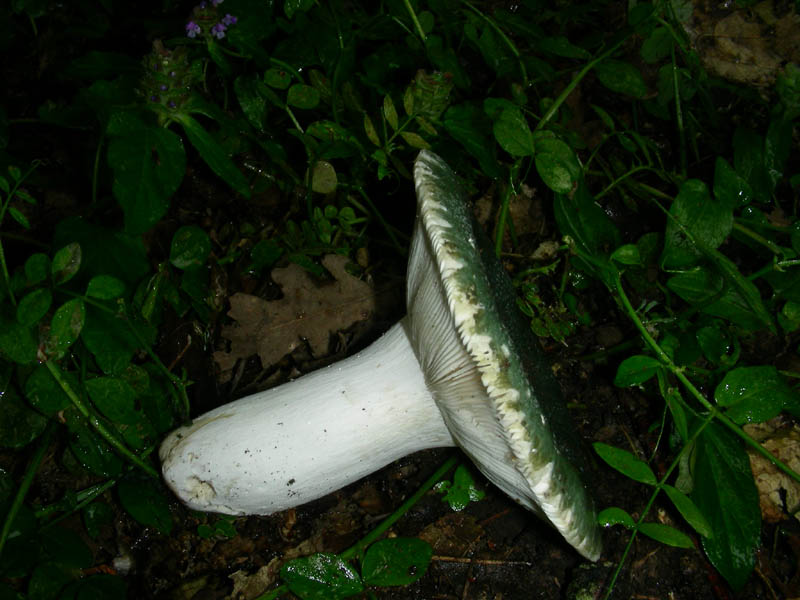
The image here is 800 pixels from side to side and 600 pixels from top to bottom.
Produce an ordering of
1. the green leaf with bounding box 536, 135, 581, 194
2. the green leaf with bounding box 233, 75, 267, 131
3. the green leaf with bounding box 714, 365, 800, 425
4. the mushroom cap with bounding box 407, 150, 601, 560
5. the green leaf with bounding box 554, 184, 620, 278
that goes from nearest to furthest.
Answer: the mushroom cap with bounding box 407, 150, 601, 560 < the green leaf with bounding box 714, 365, 800, 425 < the green leaf with bounding box 536, 135, 581, 194 < the green leaf with bounding box 554, 184, 620, 278 < the green leaf with bounding box 233, 75, 267, 131

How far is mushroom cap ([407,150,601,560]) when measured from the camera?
148cm

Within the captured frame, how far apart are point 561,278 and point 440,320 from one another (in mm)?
1438

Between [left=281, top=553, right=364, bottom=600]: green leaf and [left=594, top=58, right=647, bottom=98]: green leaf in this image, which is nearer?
[left=281, top=553, right=364, bottom=600]: green leaf

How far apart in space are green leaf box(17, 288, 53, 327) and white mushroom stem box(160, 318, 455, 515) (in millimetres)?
668

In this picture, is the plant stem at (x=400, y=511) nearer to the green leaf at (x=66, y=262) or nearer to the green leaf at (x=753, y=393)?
the green leaf at (x=753, y=393)

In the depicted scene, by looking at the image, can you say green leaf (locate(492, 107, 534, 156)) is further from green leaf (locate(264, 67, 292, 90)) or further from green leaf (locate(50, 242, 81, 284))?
green leaf (locate(50, 242, 81, 284))

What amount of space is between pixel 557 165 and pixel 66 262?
178cm

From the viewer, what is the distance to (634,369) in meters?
2.20

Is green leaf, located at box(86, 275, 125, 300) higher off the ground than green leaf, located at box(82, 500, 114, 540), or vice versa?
green leaf, located at box(86, 275, 125, 300)

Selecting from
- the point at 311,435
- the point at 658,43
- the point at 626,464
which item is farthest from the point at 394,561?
the point at 658,43

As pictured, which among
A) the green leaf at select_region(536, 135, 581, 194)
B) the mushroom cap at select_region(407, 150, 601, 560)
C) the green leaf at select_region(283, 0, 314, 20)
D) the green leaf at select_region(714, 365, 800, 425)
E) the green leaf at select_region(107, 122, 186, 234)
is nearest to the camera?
the mushroom cap at select_region(407, 150, 601, 560)

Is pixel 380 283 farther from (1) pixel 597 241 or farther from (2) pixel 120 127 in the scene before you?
(2) pixel 120 127

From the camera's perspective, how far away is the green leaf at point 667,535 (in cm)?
198

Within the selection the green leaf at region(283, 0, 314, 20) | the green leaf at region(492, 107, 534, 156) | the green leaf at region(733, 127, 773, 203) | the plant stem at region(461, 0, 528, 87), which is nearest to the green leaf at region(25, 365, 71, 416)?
the green leaf at region(283, 0, 314, 20)
